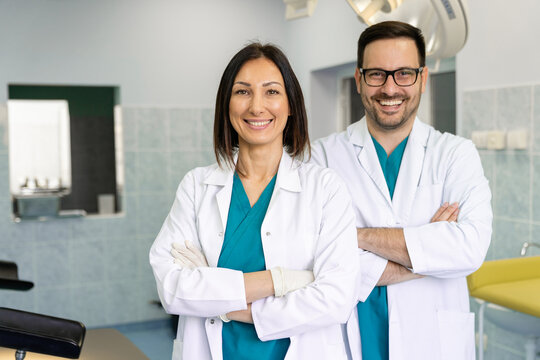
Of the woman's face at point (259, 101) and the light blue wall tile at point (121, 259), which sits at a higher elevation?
the woman's face at point (259, 101)

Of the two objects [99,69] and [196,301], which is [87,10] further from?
[196,301]

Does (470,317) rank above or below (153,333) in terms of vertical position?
above

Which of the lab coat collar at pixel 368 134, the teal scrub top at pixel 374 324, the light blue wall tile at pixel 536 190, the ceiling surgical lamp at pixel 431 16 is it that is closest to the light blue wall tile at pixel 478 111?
the light blue wall tile at pixel 536 190

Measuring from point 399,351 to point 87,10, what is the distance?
11.6 ft

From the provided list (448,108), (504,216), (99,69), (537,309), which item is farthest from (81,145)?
(537,309)

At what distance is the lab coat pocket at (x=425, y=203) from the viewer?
1.55 m

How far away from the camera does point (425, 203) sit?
5.08 ft

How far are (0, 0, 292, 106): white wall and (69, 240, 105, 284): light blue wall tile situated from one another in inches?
43.1

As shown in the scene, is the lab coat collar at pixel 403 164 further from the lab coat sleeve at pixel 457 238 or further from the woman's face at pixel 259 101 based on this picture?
the woman's face at pixel 259 101

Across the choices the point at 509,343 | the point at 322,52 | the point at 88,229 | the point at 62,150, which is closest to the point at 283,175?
the point at 509,343

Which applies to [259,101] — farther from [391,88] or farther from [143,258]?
[143,258]

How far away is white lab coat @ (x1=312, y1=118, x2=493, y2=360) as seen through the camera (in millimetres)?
1458

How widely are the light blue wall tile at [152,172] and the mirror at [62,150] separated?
0.61 ft

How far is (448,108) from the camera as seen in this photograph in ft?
11.2
